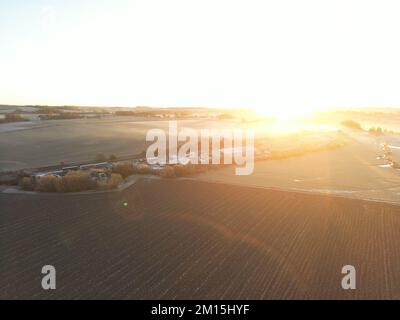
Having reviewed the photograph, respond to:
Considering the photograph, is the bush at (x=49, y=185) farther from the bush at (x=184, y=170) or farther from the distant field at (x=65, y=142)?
the distant field at (x=65, y=142)

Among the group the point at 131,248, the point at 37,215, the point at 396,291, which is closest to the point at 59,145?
the point at 37,215

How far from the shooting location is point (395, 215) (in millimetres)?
14477

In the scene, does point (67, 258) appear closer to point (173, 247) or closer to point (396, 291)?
point (173, 247)

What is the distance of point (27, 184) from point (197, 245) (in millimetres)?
10281

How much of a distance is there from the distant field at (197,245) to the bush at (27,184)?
1643 millimetres

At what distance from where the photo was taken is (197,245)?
11.0m

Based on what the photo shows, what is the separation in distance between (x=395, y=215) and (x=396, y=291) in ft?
21.5

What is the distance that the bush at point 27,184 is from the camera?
17.5 metres

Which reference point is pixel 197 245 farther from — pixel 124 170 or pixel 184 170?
pixel 184 170

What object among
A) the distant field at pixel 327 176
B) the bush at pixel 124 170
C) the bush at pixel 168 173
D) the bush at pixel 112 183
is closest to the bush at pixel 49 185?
the bush at pixel 112 183

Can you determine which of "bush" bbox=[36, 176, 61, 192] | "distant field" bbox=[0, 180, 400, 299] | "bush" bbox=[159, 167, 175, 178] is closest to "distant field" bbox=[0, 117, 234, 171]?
"bush" bbox=[36, 176, 61, 192]

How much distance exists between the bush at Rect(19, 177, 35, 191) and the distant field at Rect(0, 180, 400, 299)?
1643 millimetres

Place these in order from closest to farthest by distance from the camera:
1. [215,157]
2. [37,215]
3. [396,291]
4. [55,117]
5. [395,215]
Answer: [396,291] < [37,215] < [395,215] < [215,157] < [55,117]
